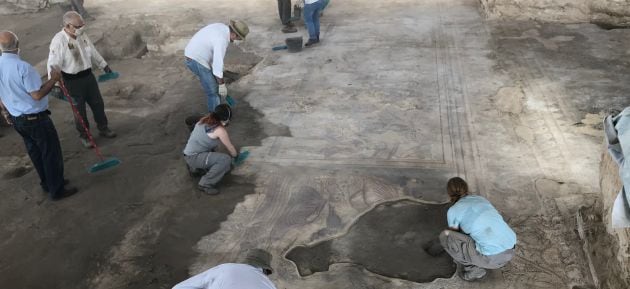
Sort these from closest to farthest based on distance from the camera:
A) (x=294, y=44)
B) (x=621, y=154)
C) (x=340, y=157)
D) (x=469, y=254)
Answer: (x=621, y=154) → (x=469, y=254) → (x=340, y=157) → (x=294, y=44)

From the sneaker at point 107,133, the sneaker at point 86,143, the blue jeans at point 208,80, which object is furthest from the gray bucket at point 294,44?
the sneaker at point 86,143

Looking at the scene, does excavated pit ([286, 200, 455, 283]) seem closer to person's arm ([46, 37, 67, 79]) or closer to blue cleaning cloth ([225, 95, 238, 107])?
blue cleaning cloth ([225, 95, 238, 107])

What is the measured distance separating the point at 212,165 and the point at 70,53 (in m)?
2.40

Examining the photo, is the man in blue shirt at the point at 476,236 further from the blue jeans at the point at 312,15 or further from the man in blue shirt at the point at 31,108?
the blue jeans at the point at 312,15

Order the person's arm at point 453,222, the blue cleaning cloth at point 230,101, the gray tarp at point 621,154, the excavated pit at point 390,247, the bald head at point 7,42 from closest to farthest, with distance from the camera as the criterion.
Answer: the gray tarp at point 621,154, the person's arm at point 453,222, the excavated pit at point 390,247, the bald head at point 7,42, the blue cleaning cloth at point 230,101

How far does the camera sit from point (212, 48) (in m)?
6.36

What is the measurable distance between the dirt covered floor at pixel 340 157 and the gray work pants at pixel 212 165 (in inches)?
7.9

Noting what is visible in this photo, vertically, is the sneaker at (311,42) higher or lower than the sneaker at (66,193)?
higher

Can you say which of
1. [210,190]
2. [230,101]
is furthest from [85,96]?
[210,190]

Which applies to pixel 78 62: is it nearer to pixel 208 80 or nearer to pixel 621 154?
pixel 208 80

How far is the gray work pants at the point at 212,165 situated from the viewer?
5.25 m

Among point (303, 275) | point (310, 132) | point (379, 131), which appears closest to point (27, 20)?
point (310, 132)

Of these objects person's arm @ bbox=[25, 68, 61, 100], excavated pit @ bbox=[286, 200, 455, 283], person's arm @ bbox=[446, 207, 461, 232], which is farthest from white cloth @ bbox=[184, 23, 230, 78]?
person's arm @ bbox=[446, 207, 461, 232]

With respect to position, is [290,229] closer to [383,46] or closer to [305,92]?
[305,92]
